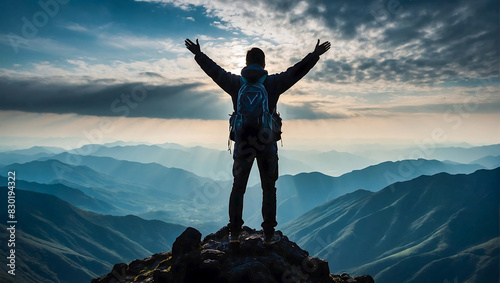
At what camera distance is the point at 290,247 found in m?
11.3

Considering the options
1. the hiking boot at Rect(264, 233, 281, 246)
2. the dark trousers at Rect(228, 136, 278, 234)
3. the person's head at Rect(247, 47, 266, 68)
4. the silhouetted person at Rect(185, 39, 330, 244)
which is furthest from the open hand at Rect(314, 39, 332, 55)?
the hiking boot at Rect(264, 233, 281, 246)

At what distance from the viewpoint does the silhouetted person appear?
9.66 meters

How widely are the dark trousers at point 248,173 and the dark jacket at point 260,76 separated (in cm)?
156

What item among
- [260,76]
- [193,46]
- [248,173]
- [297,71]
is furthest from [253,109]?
[193,46]

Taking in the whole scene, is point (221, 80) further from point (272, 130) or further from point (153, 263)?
point (153, 263)

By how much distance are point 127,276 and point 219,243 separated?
364 centimetres

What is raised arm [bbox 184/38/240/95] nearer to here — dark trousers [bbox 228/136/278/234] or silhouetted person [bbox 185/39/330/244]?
silhouetted person [bbox 185/39/330/244]

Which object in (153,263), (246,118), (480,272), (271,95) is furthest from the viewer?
(480,272)

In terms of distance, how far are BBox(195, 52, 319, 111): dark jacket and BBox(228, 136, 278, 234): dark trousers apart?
5.11ft

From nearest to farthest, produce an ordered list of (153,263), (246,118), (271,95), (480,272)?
(246,118), (271,95), (153,263), (480,272)

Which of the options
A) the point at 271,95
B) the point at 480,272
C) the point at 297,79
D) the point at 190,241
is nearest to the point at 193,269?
the point at 190,241

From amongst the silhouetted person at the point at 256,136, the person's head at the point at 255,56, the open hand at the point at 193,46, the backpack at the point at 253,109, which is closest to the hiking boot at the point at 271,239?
the silhouetted person at the point at 256,136

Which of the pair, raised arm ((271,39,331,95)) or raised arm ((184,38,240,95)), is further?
raised arm ((184,38,240,95))

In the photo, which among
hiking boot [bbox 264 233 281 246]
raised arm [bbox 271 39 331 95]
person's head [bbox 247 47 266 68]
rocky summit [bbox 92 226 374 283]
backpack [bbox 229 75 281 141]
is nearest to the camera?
rocky summit [bbox 92 226 374 283]
